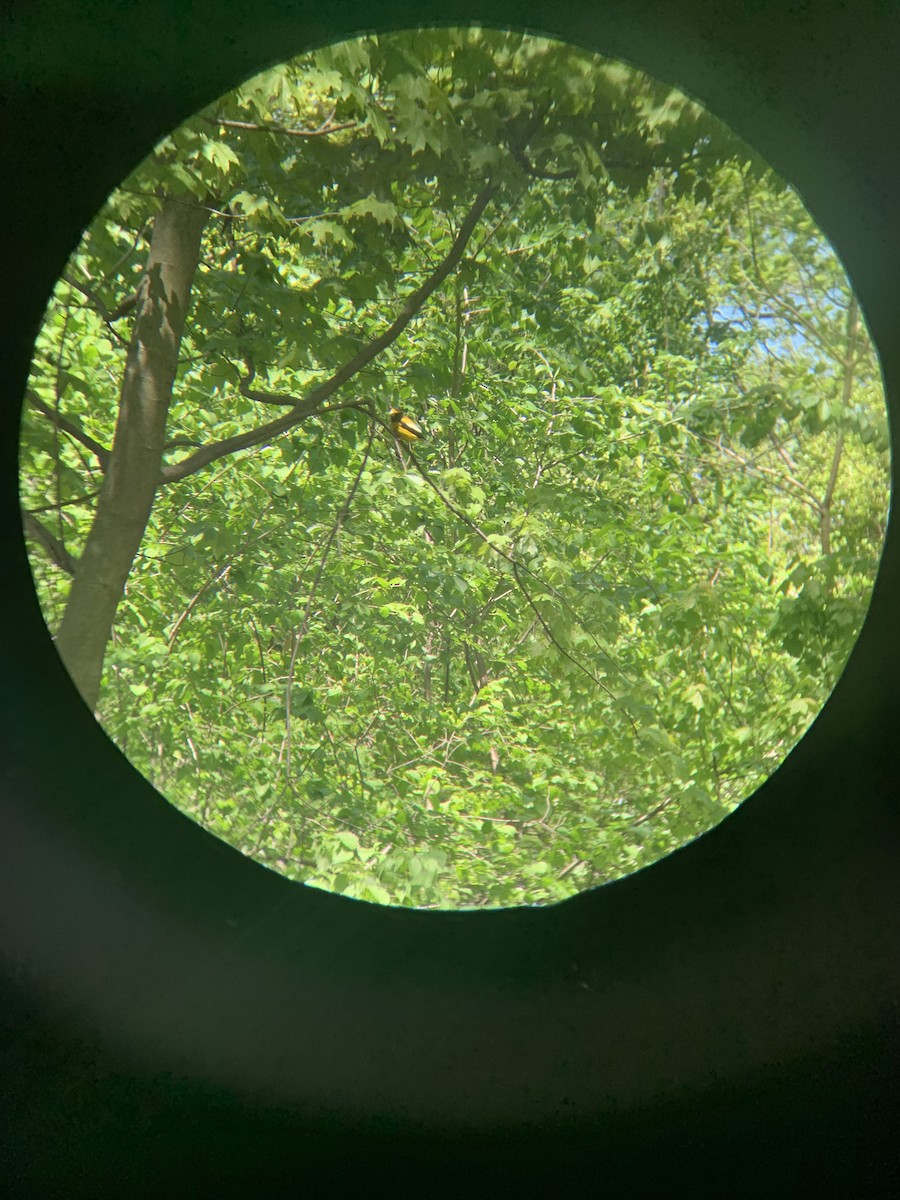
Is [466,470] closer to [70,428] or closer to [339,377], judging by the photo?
[339,377]

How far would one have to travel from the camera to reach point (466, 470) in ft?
4.12

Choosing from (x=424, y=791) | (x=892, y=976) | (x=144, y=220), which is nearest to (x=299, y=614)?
(x=424, y=791)

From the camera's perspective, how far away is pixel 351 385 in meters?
1.20

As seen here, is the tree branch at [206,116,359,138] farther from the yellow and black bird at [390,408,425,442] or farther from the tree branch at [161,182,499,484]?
the yellow and black bird at [390,408,425,442]

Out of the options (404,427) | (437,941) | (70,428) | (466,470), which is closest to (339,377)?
(404,427)

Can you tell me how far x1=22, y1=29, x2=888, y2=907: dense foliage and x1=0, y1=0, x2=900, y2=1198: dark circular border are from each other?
0.13 ft

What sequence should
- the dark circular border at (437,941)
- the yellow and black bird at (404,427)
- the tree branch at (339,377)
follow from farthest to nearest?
the yellow and black bird at (404,427) → the tree branch at (339,377) → the dark circular border at (437,941)

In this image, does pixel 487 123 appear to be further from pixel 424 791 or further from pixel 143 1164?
pixel 143 1164

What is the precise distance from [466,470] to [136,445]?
0.44m

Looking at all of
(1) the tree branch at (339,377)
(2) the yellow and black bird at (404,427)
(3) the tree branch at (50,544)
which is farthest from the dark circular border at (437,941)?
(2) the yellow and black bird at (404,427)

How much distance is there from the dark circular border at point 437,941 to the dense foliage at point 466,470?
40 millimetres

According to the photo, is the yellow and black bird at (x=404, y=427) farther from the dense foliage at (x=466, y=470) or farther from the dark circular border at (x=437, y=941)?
the dark circular border at (x=437, y=941)

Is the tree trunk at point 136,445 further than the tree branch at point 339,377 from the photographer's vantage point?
No

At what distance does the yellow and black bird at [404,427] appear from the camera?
1.23m
